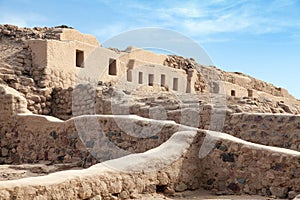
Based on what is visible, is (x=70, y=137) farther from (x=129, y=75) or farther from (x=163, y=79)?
(x=163, y=79)

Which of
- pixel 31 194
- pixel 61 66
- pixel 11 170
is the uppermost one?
pixel 61 66

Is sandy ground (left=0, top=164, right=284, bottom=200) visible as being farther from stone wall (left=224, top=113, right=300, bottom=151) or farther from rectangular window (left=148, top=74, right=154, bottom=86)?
rectangular window (left=148, top=74, right=154, bottom=86)

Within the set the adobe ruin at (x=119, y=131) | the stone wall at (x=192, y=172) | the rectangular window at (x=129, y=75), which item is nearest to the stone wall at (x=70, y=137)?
the adobe ruin at (x=119, y=131)

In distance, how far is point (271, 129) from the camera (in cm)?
717

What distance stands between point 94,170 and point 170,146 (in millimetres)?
1271

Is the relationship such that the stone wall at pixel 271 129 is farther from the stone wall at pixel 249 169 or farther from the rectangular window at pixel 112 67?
the rectangular window at pixel 112 67

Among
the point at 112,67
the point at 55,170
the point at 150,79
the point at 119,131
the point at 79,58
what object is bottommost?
the point at 55,170

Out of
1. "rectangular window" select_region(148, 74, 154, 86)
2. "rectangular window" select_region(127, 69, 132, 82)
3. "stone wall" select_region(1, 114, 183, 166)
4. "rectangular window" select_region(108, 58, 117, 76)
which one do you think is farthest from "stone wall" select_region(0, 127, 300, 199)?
"rectangular window" select_region(148, 74, 154, 86)

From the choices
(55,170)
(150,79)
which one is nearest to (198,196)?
(55,170)

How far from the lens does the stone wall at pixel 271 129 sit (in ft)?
22.9

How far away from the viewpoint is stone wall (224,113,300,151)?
6980mm

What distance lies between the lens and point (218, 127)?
321 inches

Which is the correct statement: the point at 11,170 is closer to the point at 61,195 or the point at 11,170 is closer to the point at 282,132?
the point at 61,195

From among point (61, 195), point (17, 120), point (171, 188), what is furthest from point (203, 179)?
point (17, 120)
